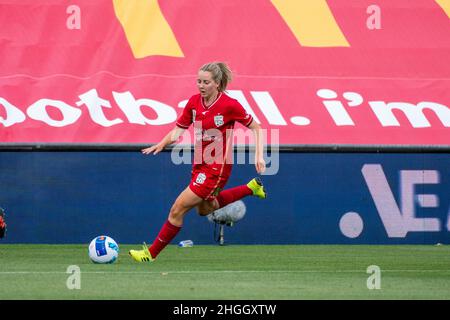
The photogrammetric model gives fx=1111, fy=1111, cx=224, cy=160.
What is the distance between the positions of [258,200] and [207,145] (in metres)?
4.36

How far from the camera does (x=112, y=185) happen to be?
15273 mm

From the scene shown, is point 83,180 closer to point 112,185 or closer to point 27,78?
point 112,185

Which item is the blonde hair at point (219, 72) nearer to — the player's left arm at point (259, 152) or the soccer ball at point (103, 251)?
the player's left arm at point (259, 152)

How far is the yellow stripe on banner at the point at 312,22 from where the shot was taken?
57.3 feet

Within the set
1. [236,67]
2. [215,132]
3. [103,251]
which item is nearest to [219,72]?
[215,132]

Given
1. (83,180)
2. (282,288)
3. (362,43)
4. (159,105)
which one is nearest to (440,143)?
(362,43)

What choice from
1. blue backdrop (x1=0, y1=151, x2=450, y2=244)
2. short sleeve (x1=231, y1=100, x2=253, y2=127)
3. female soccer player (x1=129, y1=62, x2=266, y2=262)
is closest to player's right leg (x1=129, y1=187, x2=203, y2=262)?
female soccer player (x1=129, y1=62, x2=266, y2=262)

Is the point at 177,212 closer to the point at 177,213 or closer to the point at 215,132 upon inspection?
the point at 177,213

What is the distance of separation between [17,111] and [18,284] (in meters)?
7.06

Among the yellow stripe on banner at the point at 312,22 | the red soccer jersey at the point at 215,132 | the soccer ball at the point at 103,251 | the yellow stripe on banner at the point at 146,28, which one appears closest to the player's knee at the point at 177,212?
the red soccer jersey at the point at 215,132

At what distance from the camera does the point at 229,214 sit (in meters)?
14.8

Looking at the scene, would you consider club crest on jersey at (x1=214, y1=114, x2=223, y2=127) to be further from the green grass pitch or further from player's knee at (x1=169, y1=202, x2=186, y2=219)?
the green grass pitch

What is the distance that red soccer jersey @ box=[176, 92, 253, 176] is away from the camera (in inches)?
440
